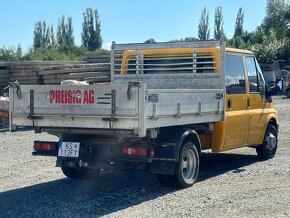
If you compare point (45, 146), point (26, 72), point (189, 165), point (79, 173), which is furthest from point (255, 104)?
point (26, 72)

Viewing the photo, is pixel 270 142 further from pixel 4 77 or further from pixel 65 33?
pixel 65 33

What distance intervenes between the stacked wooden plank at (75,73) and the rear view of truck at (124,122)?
10.3 meters

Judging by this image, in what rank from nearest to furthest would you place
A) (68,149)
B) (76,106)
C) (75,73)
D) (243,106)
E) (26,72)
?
(76,106)
(68,149)
(243,106)
(26,72)
(75,73)

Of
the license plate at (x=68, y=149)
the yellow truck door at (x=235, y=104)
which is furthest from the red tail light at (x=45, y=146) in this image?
the yellow truck door at (x=235, y=104)

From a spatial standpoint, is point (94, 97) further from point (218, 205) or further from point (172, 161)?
point (218, 205)

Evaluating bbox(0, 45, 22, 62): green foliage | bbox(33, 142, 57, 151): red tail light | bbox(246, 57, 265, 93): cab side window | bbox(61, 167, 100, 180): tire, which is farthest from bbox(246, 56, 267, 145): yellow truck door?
bbox(0, 45, 22, 62): green foliage

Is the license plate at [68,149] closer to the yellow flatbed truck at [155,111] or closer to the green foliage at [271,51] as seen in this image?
the yellow flatbed truck at [155,111]

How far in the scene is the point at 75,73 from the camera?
2009 centimetres

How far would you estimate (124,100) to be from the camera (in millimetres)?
7215

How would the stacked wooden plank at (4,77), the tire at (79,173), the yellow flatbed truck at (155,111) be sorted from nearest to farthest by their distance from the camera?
the yellow flatbed truck at (155,111), the tire at (79,173), the stacked wooden plank at (4,77)

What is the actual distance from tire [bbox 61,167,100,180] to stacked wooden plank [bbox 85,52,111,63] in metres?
14.0

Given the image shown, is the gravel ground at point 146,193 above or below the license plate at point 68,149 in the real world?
below

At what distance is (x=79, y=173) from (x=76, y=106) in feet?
6.77

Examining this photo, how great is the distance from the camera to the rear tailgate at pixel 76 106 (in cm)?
720
